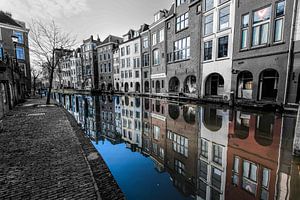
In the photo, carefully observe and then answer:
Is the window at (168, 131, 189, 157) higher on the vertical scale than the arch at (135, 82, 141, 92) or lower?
lower

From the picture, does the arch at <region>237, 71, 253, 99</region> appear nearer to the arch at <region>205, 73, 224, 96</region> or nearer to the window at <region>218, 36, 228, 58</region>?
the arch at <region>205, 73, 224, 96</region>

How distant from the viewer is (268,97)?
1314 cm

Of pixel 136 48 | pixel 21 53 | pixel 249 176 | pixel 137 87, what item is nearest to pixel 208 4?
pixel 136 48

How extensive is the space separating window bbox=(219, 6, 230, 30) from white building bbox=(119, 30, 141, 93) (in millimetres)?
18935

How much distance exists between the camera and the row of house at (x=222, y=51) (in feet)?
38.0

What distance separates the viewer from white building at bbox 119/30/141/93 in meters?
33.2

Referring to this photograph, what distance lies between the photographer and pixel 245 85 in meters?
14.9

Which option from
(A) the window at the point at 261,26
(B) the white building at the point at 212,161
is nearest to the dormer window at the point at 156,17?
(A) the window at the point at 261,26

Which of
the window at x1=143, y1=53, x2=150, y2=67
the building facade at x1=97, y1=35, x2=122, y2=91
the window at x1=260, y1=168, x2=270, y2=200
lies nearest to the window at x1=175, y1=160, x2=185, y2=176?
the window at x1=260, y1=168, x2=270, y2=200

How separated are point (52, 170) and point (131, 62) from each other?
3278 centimetres

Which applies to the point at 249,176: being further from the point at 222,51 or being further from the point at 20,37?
the point at 20,37

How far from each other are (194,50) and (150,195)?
1949 cm

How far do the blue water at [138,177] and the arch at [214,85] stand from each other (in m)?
14.9

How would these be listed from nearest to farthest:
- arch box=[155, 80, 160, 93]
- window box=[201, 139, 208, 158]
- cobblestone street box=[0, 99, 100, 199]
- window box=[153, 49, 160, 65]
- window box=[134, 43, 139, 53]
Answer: cobblestone street box=[0, 99, 100, 199]
window box=[201, 139, 208, 158]
window box=[153, 49, 160, 65]
arch box=[155, 80, 160, 93]
window box=[134, 43, 139, 53]
